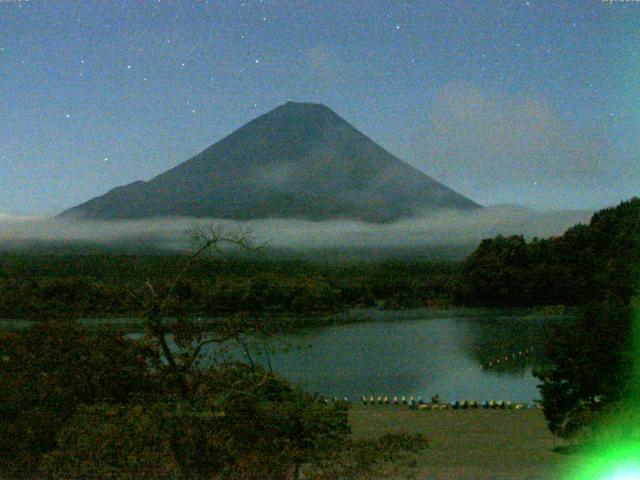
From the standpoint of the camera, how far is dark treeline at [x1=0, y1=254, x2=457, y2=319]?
15.4 ft

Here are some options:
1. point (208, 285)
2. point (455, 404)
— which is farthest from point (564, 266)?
point (208, 285)

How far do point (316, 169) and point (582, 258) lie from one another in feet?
166

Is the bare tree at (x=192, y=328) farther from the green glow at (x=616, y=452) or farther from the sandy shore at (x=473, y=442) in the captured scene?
the green glow at (x=616, y=452)

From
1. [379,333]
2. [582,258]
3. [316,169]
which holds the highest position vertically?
[316,169]

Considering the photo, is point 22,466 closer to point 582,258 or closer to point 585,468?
point 585,468

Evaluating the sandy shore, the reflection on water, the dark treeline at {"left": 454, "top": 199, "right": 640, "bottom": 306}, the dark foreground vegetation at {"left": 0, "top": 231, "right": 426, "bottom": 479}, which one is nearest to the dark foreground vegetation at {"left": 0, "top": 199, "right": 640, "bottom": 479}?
the dark foreground vegetation at {"left": 0, "top": 231, "right": 426, "bottom": 479}

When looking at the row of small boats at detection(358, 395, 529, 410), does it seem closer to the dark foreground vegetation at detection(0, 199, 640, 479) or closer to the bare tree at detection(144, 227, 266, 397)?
the dark foreground vegetation at detection(0, 199, 640, 479)

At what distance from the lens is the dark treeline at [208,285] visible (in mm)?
4688

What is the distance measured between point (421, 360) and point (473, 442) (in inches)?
612

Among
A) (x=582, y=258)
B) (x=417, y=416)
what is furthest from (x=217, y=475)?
(x=582, y=258)

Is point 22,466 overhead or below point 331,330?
overhead

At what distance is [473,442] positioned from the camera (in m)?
7.97

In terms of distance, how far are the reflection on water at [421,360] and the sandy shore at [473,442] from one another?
1944 mm

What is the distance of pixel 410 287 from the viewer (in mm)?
44531
